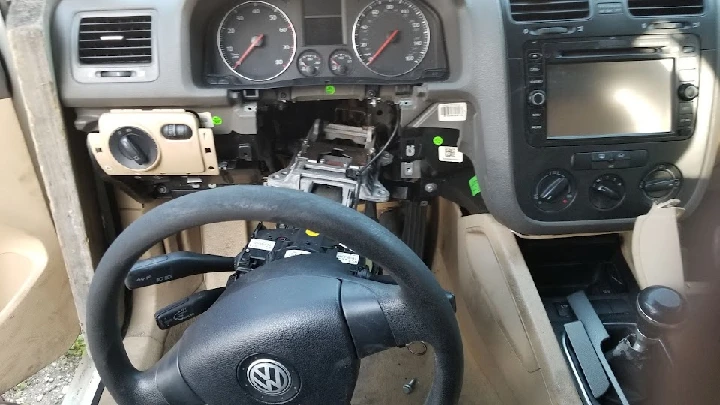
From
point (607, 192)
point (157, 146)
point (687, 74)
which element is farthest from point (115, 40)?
point (687, 74)

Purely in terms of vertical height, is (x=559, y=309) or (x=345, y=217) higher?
(x=345, y=217)

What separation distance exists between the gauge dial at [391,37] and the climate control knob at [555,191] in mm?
385

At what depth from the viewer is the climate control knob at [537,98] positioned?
141cm

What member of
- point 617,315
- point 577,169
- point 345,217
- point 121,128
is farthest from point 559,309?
point 121,128

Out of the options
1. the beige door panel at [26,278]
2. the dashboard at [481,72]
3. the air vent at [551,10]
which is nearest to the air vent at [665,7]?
the dashboard at [481,72]

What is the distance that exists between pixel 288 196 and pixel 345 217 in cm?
7

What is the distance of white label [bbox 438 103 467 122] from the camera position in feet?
4.78

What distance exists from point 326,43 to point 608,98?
2.03ft

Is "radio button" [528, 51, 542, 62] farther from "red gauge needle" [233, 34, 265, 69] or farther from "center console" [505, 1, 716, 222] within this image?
"red gauge needle" [233, 34, 265, 69]

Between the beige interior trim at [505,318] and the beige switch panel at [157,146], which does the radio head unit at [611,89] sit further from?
the beige switch panel at [157,146]

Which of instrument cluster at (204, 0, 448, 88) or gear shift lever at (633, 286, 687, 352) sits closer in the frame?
gear shift lever at (633, 286, 687, 352)

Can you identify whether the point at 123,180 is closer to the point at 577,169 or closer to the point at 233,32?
the point at 233,32

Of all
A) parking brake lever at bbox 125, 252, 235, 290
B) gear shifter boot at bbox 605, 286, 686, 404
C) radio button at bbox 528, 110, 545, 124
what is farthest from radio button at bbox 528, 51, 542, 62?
parking brake lever at bbox 125, 252, 235, 290

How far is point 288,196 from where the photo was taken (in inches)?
29.2
